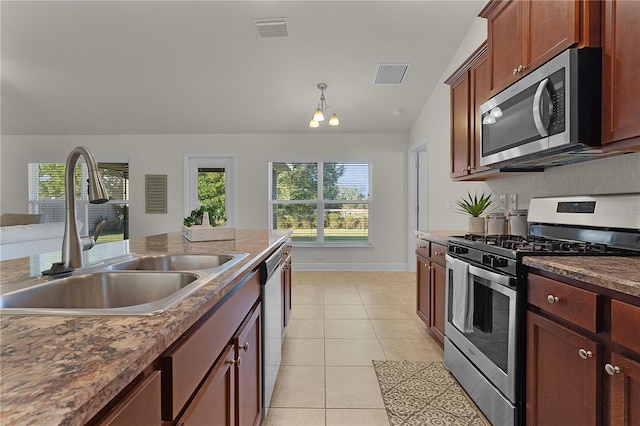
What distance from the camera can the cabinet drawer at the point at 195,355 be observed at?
2.21ft

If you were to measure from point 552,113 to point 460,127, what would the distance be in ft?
4.14

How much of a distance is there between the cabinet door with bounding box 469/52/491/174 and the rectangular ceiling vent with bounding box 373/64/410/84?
5.00ft

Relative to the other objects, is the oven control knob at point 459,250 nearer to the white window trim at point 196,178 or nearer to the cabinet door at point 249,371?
the cabinet door at point 249,371

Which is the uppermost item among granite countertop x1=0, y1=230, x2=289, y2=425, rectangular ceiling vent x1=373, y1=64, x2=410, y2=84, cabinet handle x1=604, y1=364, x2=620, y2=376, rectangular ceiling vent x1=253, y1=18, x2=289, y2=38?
rectangular ceiling vent x1=253, y1=18, x2=289, y2=38

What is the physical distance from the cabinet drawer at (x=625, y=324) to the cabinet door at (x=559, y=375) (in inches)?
3.9


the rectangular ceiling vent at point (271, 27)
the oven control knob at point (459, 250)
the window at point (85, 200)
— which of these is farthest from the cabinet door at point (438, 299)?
the window at point (85, 200)

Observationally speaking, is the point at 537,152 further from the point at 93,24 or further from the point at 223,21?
the point at 93,24

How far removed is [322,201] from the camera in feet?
19.1

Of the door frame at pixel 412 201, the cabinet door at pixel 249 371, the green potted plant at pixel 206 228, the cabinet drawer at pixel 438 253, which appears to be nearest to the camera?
the cabinet door at pixel 249 371

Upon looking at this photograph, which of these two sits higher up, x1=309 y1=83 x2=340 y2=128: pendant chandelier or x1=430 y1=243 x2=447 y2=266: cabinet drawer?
x1=309 y1=83 x2=340 y2=128: pendant chandelier

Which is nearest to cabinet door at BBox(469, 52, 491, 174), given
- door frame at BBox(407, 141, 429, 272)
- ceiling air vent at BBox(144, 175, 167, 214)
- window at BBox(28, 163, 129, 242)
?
door frame at BBox(407, 141, 429, 272)

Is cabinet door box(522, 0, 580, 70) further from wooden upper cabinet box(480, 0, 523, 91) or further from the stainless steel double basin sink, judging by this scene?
the stainless steel double basin sink

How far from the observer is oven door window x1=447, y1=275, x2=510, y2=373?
1.57 m

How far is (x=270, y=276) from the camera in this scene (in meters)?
1.80
